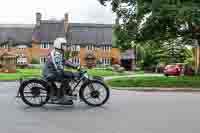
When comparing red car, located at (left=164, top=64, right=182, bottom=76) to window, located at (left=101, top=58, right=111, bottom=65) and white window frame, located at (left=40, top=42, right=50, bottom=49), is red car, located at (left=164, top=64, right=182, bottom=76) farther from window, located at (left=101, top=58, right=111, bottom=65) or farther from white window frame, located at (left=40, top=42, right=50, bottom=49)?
white window frame, located at (left=40, top=42, right=50, bottom=49)

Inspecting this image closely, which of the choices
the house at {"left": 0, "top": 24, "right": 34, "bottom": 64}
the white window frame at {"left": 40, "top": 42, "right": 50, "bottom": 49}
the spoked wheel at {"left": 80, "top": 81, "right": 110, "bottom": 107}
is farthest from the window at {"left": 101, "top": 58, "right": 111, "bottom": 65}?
the spoked wheel at {"left": 80, "top": 81, "right": 110, "bottom": 107}

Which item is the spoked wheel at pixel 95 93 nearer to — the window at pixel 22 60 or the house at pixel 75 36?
the window at pixel 22 60

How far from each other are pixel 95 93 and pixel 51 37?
2879 inches

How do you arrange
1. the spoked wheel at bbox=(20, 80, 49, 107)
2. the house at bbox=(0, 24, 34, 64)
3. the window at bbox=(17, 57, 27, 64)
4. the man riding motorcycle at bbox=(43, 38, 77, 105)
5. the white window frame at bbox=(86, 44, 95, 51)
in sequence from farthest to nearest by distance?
the white window frame at bbox=(86, 44, 95, 51)
the house at bbox=(0, 24, 34, 64)
the window at bbox=(17, 57, 27, 64)
the spoked wheel at bbox=(20, 80, 49, 107)
the man riding motorcycle at bbox=(43, 38, 77, 105)

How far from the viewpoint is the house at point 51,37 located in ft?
279

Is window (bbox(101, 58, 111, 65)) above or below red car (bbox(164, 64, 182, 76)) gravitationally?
above

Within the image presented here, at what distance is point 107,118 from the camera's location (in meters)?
10.4

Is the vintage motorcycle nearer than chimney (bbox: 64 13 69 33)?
Yes

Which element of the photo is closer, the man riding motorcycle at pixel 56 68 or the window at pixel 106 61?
the man riding motorcycle at pixel 56 68

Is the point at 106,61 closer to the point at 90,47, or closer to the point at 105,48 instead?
the point at 105,48

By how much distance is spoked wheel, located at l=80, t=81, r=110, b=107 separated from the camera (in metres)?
12.6

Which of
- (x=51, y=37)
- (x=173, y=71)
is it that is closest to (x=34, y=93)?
(x=173, y=71)

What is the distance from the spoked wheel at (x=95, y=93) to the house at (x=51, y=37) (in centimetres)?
7170

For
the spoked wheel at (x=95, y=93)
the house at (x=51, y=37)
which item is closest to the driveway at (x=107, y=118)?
the spoked wheel at (x=95, y=93)
